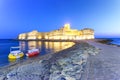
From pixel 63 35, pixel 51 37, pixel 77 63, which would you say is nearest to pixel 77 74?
pixel 77 63

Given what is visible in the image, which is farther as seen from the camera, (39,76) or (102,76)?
(39,76)

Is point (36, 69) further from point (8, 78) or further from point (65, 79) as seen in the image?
point (65, 79)

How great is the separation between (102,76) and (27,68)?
5.65 m

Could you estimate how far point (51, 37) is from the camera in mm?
135000

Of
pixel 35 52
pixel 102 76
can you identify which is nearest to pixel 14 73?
pixel 102 76

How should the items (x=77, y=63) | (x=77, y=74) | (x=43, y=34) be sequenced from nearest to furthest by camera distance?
1. (x=77, y=74)
2. (x=77, y=63)
3. (x=43, y=34)

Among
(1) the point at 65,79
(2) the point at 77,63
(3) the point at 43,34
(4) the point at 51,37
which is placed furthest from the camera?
(3) the point at 43,34

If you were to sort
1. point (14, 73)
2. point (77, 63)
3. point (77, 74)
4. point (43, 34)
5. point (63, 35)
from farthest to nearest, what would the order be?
point (43, 34) → point (63, 35) → point (14, 73) → point (77, 63) → point (77, 74)

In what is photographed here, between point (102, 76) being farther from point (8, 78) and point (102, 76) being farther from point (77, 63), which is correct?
point (8, 78)

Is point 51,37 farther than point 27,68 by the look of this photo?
Yes

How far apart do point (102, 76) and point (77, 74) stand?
3.59ft

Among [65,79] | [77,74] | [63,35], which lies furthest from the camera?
[63,35]

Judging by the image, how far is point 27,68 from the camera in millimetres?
11945

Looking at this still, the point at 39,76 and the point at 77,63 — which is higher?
the point at 77,63
